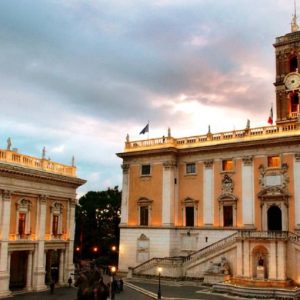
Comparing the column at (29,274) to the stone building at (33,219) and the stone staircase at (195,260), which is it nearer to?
the stone building at (33,219)

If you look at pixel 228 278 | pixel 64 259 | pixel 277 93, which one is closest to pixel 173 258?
pixel 228 278

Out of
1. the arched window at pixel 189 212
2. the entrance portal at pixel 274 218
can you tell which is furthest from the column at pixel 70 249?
the entrance portal at pixel 274 218

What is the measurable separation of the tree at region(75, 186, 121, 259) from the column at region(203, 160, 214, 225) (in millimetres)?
25694

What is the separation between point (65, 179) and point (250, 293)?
61.2 ft

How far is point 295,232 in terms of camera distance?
42.3 m

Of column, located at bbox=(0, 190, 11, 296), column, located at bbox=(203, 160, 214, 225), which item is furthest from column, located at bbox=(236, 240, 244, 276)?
column, located at bbox=(0, 190, 11, 296)

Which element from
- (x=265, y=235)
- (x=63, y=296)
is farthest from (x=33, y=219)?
(x=265, y=235)

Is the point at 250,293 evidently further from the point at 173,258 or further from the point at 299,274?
the point at 173,258

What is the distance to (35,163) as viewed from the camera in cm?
4059

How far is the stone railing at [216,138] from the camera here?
1775 inches

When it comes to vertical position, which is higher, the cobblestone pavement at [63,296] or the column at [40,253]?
the column at [40,253]

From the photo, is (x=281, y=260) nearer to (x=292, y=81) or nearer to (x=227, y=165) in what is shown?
(x=227, y=165)

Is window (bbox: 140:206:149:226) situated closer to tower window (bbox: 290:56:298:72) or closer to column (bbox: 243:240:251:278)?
column (bbox: 243:240:251:278)

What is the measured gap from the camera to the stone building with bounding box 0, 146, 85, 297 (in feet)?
120
